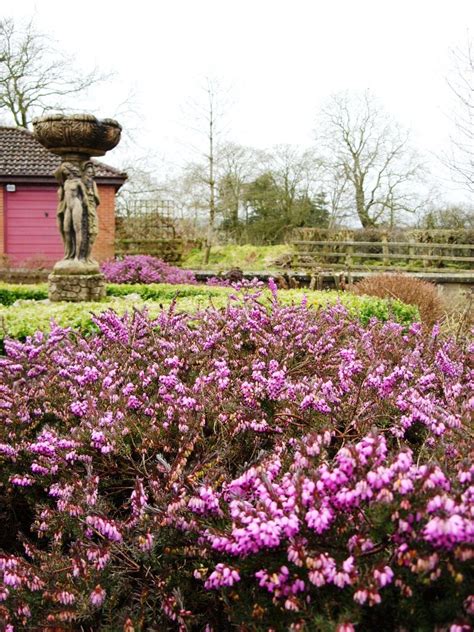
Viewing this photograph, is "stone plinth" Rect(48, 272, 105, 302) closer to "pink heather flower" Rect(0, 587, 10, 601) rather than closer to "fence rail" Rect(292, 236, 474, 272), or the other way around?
"pink heather flower" Rect(0, 587, 10, 601)

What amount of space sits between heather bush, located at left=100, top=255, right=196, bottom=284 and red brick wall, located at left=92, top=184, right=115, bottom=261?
7312mm

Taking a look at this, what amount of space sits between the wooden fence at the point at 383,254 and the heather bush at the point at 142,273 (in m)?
8.62

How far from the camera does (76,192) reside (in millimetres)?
Answer: 10859

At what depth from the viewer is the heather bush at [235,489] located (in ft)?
5.69

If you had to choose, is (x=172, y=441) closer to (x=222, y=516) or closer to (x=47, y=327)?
(x=222, y=516)

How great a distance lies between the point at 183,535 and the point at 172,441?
0.60m

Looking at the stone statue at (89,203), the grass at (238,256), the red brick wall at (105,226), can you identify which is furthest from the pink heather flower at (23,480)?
the grass at (238,256)

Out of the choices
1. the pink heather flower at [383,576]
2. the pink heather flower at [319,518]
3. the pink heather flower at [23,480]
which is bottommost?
the pink heather flower at [23,480]

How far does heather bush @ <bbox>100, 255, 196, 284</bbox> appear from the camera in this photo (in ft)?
52.6

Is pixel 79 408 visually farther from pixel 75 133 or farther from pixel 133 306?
Result: pixel 75 133

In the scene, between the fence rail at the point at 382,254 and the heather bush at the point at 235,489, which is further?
the fence rail at the point at 382,254

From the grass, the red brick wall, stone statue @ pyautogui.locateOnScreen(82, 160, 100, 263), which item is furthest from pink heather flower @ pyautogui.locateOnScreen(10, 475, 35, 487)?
the grass

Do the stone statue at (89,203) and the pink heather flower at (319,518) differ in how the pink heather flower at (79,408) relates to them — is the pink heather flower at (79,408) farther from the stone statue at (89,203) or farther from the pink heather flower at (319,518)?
the stone statue at (89,203)

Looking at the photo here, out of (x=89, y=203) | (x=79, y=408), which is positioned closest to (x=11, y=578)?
(x=79, y=408)
